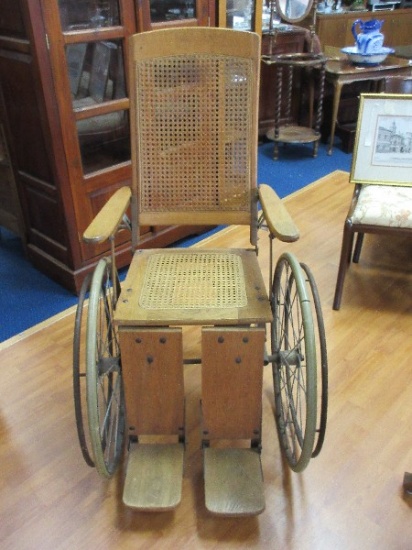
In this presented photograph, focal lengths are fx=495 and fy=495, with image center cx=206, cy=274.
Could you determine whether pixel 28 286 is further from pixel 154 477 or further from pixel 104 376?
pixel 154 477

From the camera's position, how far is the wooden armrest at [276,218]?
3.91 feet

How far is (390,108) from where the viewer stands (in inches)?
78.7

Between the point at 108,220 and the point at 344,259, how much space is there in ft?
3.46

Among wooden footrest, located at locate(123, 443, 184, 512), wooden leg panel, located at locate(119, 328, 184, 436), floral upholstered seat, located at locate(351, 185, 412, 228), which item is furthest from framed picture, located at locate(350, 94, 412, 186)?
wooden footrest, located at locate(123, 443, 184, 512)

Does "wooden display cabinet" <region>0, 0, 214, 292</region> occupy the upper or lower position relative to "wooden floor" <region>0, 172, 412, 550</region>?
upper

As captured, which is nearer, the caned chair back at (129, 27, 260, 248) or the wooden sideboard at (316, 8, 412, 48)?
the caned chair back at (129, 27, 260, 248)

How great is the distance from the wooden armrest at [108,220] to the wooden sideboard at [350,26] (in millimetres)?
3530

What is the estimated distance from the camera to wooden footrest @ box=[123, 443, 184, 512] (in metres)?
1.25

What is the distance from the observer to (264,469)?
4.59ft

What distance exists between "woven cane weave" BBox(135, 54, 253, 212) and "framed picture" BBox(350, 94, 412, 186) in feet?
2.57

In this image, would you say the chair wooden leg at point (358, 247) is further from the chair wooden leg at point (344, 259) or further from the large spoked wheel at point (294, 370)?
the large spoked wheel at point (294, 370)

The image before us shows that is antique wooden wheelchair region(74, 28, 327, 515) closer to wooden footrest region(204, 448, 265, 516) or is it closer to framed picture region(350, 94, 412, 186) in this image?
wooden footrest region(204, 448, 265, 516)

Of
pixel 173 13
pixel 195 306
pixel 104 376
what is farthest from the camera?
pixel 173 13

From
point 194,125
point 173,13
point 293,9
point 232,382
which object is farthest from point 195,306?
point 293,9
